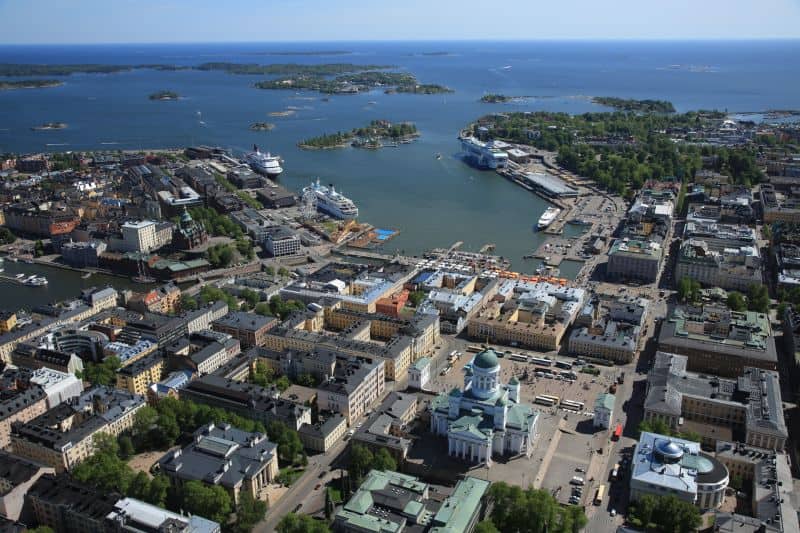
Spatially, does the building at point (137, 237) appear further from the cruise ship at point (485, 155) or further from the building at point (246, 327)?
the cruise ship at point (485, 155)

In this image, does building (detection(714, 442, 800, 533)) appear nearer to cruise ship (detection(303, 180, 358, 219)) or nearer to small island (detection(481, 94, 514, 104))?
cruise ship (detection(303, 180, 358, 219))

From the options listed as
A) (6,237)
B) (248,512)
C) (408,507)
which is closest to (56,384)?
(248,512)

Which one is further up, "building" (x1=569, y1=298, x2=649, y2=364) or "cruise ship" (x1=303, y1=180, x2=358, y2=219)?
"cruise ship" (x1=303, y1=180, x2=358, y2=219)

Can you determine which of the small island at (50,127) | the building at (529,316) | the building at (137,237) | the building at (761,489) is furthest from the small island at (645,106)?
the building at (761,489)

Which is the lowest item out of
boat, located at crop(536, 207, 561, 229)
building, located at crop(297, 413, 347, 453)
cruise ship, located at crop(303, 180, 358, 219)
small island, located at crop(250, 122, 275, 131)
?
building, located at crop(297, 413, 347, 453)

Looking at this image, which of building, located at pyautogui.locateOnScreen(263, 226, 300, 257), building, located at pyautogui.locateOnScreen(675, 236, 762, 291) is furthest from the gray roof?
building, located at pyautogui.locateOnScreen(675, 236, 762, 291)

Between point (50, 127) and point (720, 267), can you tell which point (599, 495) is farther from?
point (50, 127)
